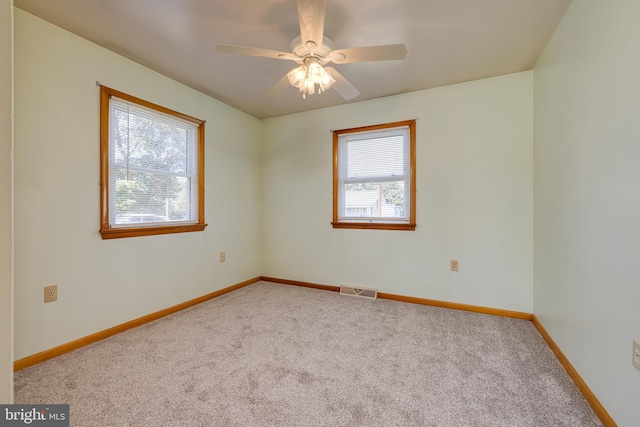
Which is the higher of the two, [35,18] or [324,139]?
[35,18]

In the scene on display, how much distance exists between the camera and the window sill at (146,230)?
7.50 feet

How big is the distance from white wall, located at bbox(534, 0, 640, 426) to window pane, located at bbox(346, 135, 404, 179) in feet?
4.57

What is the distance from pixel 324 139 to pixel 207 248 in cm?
200

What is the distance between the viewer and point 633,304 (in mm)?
1188

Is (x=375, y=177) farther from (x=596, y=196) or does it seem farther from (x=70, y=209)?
(x=70, y=209)

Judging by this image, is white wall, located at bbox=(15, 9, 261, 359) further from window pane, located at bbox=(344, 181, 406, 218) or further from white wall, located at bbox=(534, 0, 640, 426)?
white wall, located at bbox=(534, 0, 640, 426)

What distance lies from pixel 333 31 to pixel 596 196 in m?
1.96

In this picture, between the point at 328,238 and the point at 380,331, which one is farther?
the point at 328,238

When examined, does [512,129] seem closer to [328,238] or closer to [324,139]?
[324,139]

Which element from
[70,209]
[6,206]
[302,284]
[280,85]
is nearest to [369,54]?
[280,85]

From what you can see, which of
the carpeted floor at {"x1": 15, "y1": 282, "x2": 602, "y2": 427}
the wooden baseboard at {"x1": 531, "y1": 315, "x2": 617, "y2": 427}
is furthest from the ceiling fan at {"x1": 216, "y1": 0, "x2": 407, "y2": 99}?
the wooden baseboard at {"x1": 531, "y1": 315, "x2": 617, "y2": 427}

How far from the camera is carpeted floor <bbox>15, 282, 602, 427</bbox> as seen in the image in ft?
4.64

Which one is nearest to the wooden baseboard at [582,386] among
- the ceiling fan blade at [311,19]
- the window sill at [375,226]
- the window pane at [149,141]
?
the window sill at [375,226]

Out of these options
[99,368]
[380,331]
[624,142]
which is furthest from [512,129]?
[99,368]
